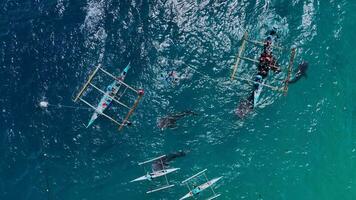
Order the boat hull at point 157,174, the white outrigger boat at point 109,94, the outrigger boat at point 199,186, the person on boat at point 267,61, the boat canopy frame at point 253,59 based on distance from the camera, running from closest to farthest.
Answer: the person on boat at point 267,61 < the boat canopy frame at point 253,59 < the white outrigger boat at point 109,94 < the boat hull at point 157,174 < the outrigger boat at point 199,186

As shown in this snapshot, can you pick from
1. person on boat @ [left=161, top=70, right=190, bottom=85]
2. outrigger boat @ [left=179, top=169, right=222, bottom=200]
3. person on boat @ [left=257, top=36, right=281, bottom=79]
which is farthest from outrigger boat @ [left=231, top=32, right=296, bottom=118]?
outrigger boat @ [left=179, top=169, right=222, bottom=200]

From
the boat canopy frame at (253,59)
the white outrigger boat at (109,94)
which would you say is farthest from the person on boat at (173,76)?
the boat canopy frame at (253,59)

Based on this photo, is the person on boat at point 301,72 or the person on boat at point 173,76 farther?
the person on boat at point 301,72

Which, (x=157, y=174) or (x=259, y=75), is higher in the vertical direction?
(x=259, y=75)

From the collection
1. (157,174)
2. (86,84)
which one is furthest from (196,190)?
(86,84)

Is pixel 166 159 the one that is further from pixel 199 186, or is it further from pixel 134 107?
pixel 134 107

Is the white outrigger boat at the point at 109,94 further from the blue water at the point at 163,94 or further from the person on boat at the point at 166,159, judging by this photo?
the person on boat at the point at 166,159
